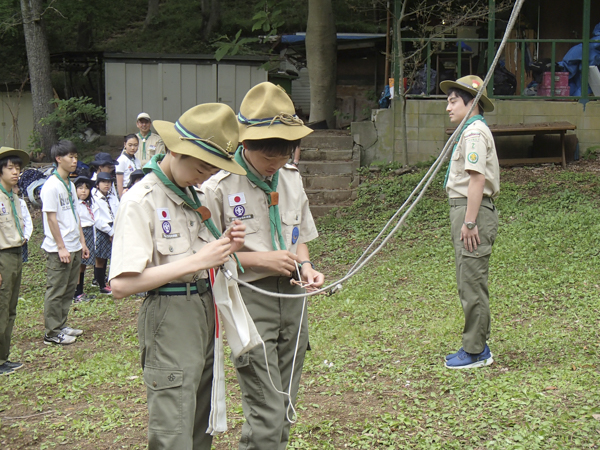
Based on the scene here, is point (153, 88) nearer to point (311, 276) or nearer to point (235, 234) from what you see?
point (311, 276)

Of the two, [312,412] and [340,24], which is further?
[340,24]

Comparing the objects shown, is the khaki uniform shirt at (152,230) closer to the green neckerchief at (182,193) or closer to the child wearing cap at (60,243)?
the green neckerchief at (182,193)

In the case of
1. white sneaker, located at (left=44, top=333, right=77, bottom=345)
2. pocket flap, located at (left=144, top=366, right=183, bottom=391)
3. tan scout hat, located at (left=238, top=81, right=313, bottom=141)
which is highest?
tan scout hat, located at (left=238, top=81, right=313, bottom=141)

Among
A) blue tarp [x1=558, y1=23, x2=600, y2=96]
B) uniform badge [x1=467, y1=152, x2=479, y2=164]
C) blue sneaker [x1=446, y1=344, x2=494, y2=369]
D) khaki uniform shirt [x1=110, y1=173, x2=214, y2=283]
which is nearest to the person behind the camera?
khaki uniform shirt [x1=110, y1=173, x2=214, y2=283]

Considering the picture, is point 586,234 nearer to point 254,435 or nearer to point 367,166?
Answer: point 367,166

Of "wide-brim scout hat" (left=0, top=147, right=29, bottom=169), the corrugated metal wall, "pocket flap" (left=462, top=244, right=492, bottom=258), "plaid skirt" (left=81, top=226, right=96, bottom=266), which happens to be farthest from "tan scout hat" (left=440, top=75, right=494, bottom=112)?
the corrugated metal wall

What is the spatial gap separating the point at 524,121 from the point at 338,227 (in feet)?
13.9

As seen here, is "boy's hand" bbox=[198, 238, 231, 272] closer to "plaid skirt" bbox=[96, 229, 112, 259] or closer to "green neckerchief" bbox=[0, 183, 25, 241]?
"green neckerchief" bbox=[0, 183, 25, 241]

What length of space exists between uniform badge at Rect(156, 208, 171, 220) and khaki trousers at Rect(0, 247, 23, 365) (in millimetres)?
3406

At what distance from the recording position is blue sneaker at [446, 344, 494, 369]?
4699mm

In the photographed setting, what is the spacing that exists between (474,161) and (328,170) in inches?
280

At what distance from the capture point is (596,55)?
39.4 feet

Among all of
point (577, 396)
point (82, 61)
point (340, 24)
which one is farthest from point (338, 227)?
point (340, 24)

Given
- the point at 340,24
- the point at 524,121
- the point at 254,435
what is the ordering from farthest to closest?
the point at 340,24 → the point at 524,121 → the point at 254,435
